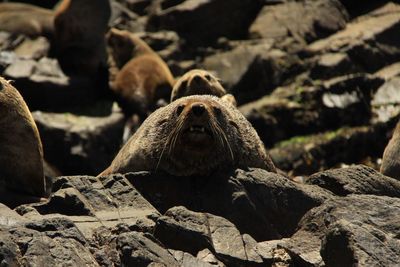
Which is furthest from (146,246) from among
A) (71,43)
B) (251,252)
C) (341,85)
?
(71,43)

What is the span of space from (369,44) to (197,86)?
31.8ft

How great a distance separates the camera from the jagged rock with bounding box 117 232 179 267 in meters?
8.77

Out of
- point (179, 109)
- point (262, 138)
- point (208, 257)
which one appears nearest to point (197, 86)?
point (179, 109)

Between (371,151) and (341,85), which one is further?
(341,85)

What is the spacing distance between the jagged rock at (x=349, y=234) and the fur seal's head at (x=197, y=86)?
697cm

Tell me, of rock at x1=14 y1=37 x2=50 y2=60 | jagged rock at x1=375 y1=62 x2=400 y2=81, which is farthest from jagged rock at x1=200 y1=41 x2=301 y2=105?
rock at x1=14 y1=37 x2=50 y2=60

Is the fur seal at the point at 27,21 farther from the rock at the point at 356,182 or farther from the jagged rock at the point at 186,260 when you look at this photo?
the jagged rock at the point at 186,260

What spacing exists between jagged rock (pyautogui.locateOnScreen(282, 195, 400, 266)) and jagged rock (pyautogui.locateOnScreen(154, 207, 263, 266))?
15.7 inches

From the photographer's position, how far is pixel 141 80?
24141 mm

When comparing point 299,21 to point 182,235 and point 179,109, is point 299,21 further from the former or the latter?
point 182,235

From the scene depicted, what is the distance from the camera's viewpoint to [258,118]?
23.2 metres

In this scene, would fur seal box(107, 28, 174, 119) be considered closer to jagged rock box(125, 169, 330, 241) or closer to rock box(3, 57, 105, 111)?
rock box(3, 57, 105, 111)

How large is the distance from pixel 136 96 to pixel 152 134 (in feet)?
38.8

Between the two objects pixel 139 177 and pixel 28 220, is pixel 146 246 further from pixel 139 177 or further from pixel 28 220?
pixel 139 177
